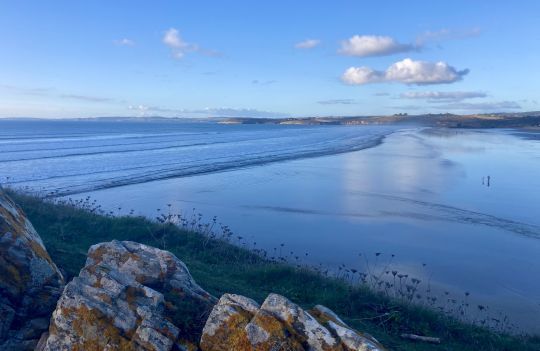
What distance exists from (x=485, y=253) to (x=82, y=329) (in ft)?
45.1

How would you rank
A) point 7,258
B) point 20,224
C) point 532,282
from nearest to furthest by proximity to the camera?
point 7,258, point 20,224, point 532,282

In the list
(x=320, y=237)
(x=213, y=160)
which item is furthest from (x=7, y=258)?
(x=213, y=160)

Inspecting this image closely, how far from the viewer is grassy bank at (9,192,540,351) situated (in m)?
8.78

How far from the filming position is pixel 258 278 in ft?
36.9

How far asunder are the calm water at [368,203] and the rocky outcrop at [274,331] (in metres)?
6.91

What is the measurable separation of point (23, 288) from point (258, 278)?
19.4 feet

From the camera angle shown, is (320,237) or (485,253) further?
(320,237)

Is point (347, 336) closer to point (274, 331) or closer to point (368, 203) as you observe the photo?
point (274, 331)

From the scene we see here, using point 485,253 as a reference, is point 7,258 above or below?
above

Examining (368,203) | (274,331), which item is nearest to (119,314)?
(274,331)

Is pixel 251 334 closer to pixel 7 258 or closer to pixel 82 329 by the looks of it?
pixel 82 329

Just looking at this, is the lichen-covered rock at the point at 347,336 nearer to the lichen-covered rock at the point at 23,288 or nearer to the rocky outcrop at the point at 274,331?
the rocky outcrop at the point at 274,331

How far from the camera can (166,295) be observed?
6488 millimetres

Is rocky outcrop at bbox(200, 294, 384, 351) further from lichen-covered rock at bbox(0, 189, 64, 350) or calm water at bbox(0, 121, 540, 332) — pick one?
calm water at bbox(0, 121, 540, 332)
